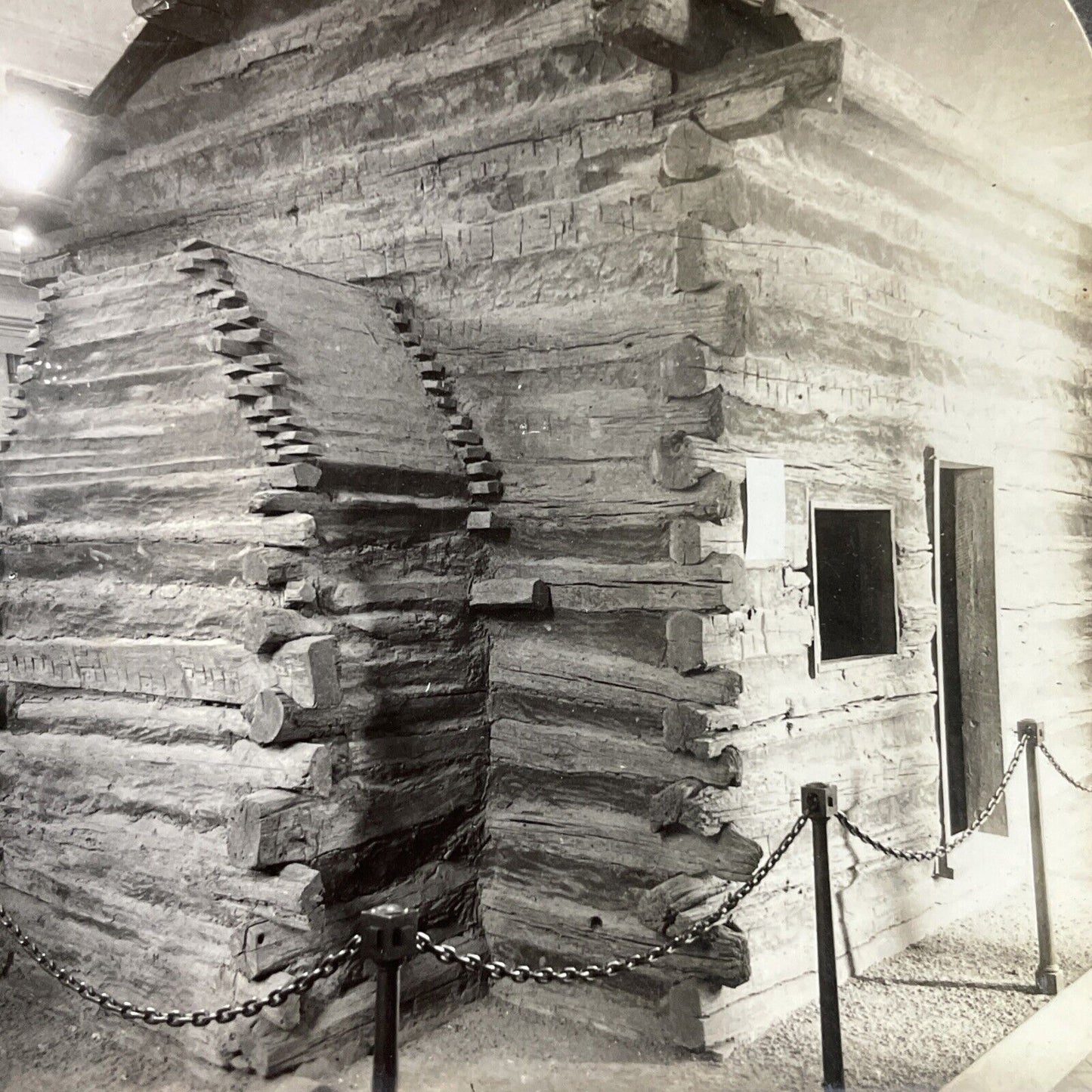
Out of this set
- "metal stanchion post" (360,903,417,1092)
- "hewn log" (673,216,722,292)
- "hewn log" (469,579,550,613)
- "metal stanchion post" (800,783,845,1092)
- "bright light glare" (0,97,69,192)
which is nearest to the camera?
"metal stanchion post" (360,903,417,1092)

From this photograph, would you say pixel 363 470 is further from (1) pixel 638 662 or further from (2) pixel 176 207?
(2) pixel 176 207

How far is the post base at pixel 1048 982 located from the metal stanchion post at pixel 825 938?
1.94m

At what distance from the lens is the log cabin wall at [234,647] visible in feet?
15.2

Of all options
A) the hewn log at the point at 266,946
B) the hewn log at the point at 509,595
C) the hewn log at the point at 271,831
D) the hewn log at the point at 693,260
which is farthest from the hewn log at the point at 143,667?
the hewn log at the point at 693,260

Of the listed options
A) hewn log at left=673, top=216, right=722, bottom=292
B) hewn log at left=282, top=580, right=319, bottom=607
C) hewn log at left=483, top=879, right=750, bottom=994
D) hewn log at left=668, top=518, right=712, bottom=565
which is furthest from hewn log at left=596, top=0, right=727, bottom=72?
hewn log at left=483, top=879, right=750, bottom=994

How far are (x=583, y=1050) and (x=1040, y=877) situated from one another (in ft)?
8.34

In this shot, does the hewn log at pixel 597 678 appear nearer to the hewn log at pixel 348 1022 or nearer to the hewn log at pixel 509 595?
the hewn log at pixel 509 595

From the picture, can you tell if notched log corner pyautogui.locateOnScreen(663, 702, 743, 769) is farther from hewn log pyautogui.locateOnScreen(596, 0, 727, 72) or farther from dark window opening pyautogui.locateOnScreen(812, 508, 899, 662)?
hewn log pyautogui.locateOnScreen(596, 0, 727, 72)

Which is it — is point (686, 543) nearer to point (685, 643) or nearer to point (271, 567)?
point (685, 643)

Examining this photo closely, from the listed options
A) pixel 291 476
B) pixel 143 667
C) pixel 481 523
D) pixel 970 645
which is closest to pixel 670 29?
pixel 481 523

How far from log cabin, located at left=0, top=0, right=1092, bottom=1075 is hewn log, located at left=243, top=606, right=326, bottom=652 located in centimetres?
2

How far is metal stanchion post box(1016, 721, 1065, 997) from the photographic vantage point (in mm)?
5578

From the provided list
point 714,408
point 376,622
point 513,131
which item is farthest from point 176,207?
point 714,408

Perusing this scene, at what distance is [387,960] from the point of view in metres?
3.10
